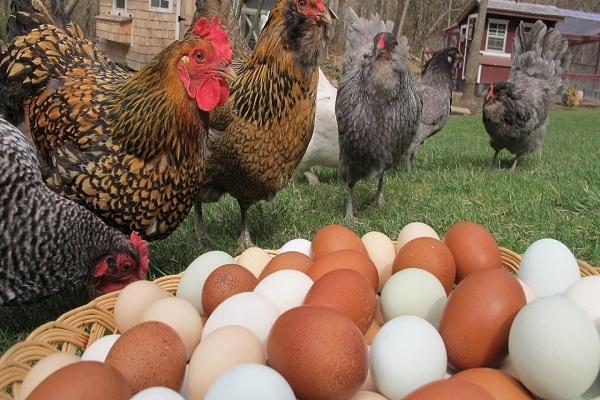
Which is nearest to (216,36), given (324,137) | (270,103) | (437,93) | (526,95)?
(270,103)

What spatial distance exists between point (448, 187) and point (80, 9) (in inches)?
447

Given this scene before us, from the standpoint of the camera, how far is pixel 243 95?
2.65m

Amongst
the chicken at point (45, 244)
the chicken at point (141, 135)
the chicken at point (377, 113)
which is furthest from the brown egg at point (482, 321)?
the chicken at point (377, 113)

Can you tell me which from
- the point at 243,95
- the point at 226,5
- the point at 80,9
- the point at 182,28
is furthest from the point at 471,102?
the point at 243,95

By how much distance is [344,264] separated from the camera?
1.58m

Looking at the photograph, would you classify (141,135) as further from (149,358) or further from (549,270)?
(549,270)

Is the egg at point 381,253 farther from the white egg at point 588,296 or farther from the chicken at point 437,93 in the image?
the chicken at point 437,93

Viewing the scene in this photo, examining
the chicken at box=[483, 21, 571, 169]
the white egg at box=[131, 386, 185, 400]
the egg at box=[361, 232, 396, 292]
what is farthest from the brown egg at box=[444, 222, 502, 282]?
the chicken at box=[483, 21, 571, 169]

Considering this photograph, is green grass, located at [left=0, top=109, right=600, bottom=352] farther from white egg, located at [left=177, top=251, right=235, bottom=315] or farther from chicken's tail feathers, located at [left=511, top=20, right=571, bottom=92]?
chicken's tail feathers, located at [left=511, top=20, right=571, bottom=92]

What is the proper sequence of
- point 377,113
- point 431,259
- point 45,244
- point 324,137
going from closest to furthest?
point 431,259, point 45,244, point 377,113, point 324,137

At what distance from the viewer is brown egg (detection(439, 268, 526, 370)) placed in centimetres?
120

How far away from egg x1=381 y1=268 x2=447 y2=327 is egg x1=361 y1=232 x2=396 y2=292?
0.32 metres

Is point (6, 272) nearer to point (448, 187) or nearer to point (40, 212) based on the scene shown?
point (40, 212)

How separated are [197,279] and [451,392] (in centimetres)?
97
